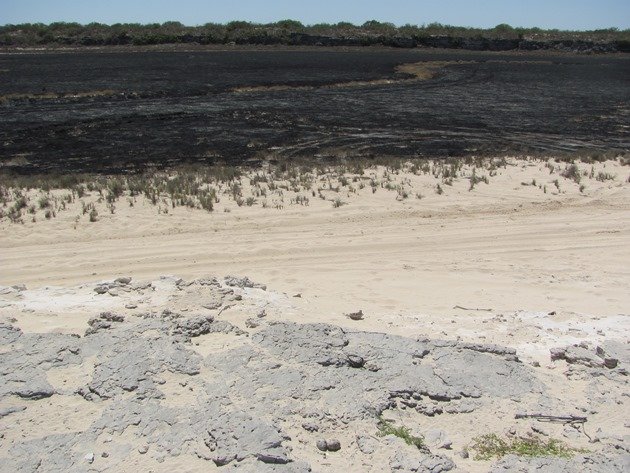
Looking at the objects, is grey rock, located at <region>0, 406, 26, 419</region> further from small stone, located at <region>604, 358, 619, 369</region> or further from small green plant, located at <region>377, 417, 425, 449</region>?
small stone, located at <region>604, 358, 619, 369</region>

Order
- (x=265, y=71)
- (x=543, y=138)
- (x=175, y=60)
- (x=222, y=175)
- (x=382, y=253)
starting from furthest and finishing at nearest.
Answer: (x=175, y=60), (x=265, y=71), (x=543, y=138), (x=222, y=175), (x=382, y=253)

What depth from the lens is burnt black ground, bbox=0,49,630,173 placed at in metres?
21.2

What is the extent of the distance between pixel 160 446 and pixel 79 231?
25.7 ft

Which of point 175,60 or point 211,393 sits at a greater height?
point 175,60

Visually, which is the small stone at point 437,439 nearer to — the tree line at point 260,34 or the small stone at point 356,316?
the small stone at point 356,316

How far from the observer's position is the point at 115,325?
24.3 feet

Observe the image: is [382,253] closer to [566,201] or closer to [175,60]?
[566,201]

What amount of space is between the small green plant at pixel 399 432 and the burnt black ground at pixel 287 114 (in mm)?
14208

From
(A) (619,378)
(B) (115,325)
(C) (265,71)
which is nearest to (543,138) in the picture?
(A) (619,378)

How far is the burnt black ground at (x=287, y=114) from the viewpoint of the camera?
21.2 meters

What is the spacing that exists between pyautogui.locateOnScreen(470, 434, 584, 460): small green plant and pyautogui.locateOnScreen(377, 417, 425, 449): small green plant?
1.55ft

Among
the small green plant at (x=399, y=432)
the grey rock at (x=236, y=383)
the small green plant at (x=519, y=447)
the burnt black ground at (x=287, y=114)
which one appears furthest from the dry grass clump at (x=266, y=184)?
the small green plant at (x=519, y=447)

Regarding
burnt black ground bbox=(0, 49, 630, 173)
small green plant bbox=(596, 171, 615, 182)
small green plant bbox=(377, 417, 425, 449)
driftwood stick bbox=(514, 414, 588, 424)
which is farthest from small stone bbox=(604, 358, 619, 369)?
burnt black ground bbox=(0, 49, 630, 173)

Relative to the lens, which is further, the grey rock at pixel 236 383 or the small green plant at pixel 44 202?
the small green plant at pixel 44 202
